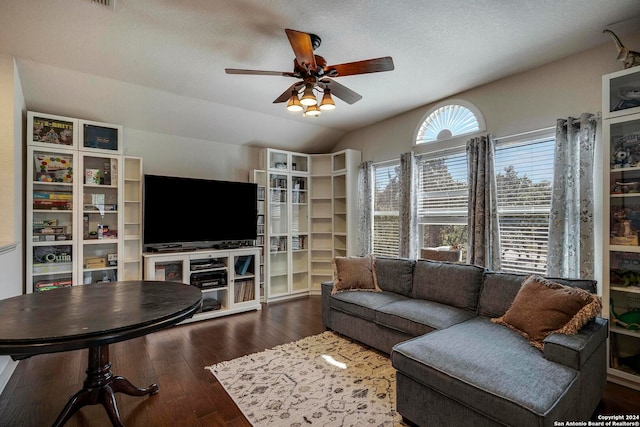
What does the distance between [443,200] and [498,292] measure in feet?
5.56

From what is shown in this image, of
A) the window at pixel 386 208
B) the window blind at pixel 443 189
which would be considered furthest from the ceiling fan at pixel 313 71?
the window at pixel 386 208

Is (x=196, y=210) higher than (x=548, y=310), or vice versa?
(x=196, y=210)

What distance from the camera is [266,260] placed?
4.71 meters

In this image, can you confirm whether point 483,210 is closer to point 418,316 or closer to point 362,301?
point 418,316

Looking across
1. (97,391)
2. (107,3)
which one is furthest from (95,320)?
(107,3)

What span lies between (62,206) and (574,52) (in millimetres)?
5556

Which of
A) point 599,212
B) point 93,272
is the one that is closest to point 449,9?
point 599,212

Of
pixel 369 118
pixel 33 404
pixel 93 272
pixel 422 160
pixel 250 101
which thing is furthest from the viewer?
pixel 369 118

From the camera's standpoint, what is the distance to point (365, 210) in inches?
195

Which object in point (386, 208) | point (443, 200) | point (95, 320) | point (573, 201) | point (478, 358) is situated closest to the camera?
point (95, 320)

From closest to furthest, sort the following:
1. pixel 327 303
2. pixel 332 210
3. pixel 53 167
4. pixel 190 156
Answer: pixel 53 167, pixel 327 303, pixel 190 156, pixel 332 210

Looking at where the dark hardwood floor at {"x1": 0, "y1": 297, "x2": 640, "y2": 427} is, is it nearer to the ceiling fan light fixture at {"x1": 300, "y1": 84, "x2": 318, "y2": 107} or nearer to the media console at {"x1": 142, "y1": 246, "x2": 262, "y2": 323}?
the media console at {"x1": 142, "y1": 246, "x2": 262, "y2": 323}

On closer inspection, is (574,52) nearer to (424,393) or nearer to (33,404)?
(424,393)

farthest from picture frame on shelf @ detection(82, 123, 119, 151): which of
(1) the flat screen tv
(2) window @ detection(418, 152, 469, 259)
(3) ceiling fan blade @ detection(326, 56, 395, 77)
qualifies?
(2) window @ detection(418, 152, 469, 259)
